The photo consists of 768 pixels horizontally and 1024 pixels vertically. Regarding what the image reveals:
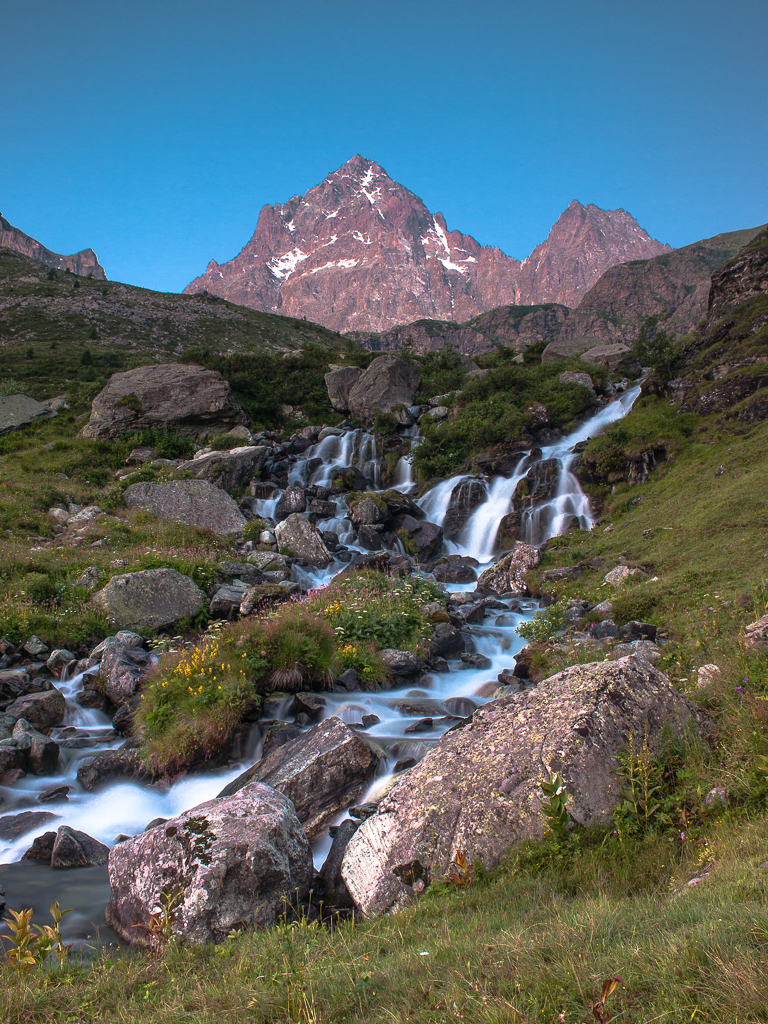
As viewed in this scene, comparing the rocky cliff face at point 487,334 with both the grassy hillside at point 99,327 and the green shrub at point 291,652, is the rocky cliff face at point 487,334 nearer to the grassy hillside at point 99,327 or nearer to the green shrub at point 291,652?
the grassy hillside at point 99,327

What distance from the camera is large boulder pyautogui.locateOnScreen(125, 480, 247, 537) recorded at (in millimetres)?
20906

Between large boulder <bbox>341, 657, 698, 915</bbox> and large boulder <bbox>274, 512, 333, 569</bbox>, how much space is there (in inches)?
565

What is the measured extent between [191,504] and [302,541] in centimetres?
494

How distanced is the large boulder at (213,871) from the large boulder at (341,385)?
32.5 metres

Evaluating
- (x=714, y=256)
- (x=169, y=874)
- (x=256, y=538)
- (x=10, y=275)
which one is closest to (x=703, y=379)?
(x=256, y=538)

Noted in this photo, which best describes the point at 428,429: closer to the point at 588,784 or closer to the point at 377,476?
the point at 377,476

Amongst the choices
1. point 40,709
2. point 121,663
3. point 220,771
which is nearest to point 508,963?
point 220,771

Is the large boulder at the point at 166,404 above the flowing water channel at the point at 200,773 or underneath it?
above

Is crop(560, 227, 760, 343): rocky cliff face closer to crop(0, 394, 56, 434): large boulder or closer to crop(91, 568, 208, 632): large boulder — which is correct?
crop(0, 394, 56, 434): large boulder

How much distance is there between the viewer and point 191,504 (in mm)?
21438

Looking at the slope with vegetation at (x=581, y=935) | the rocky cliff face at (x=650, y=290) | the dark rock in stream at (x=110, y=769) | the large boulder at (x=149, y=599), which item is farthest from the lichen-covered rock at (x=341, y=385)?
the rocky cliff face at (x=650, y=290)

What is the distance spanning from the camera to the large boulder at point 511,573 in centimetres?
1733

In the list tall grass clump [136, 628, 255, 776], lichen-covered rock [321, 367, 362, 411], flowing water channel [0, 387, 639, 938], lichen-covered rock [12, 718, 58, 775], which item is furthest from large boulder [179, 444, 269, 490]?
lichen-covered rock [12, 718, 58, 775]

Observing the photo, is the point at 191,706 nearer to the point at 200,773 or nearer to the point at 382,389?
the point at 200,773
